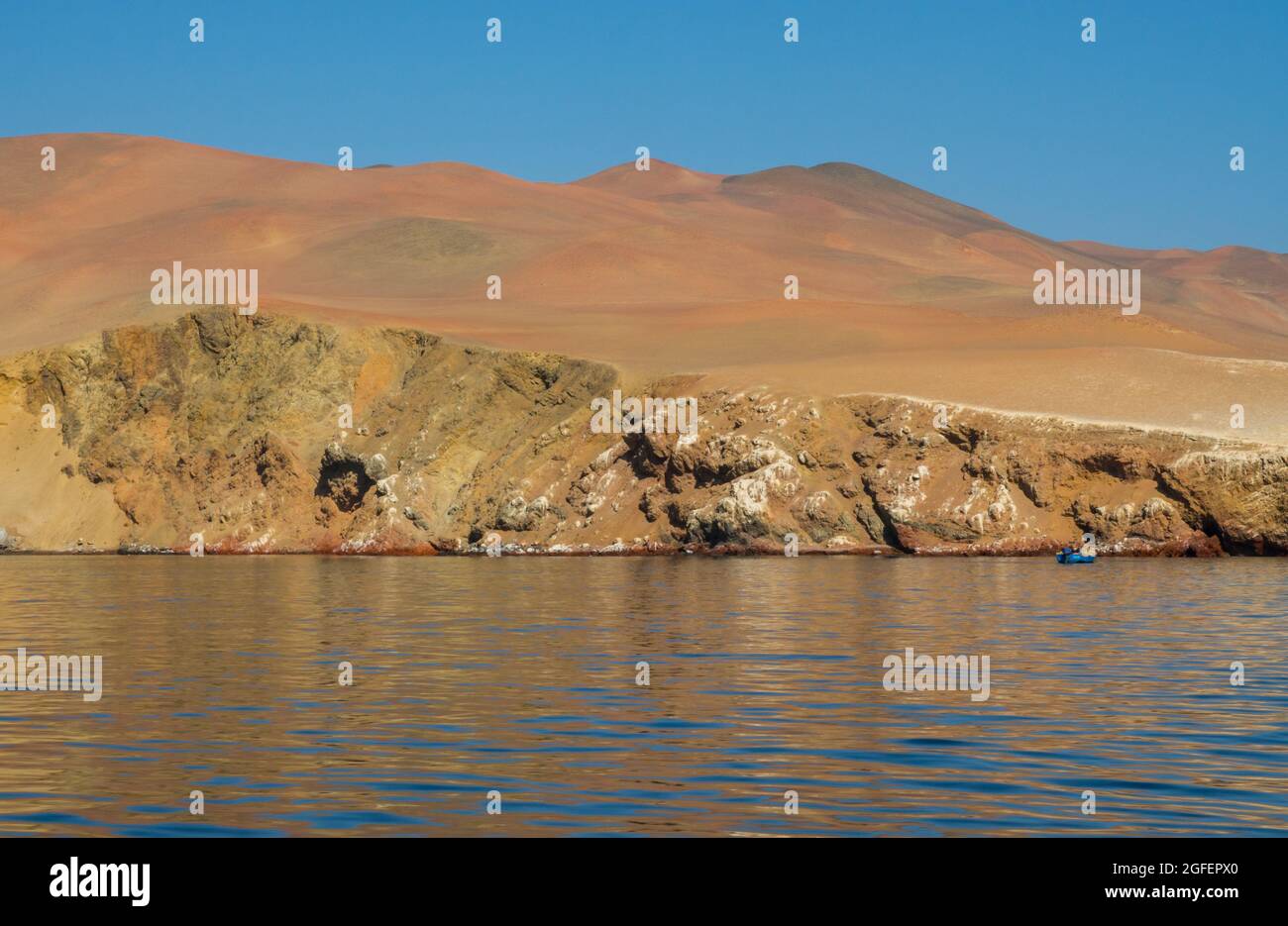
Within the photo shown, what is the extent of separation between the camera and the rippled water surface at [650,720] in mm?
16891

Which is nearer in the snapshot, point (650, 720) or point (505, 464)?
point (650, 720)

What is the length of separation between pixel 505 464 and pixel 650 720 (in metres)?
69.6

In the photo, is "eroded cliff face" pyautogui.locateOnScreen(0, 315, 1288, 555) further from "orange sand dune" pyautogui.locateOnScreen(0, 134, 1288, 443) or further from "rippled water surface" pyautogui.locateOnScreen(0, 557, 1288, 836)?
"rippled water surface" pyautogui.locateOnScreen(0, 557, 1288, 836)

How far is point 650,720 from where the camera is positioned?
23.3 meters

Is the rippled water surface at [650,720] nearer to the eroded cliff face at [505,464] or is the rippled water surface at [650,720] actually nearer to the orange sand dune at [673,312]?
the eroded cliff face at [505,464]

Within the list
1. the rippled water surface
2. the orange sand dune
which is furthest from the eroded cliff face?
the rippled water surface

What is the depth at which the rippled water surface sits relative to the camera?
16.9m

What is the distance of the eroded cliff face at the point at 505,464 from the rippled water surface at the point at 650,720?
29767mm

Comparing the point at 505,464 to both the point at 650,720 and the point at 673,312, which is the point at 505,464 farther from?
the point at 650,720

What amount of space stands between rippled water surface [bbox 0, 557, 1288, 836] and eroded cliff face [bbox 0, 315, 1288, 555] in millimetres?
29767

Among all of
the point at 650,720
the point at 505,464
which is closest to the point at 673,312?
the point at 505,464
